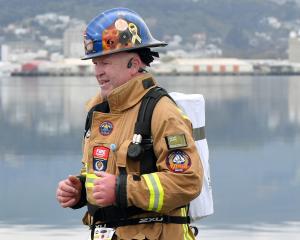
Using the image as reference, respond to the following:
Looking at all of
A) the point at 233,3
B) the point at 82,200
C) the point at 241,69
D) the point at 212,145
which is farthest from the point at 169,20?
the point at 82,200

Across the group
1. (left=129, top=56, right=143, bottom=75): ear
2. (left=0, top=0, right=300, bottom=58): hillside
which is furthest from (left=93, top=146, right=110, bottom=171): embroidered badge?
(left=0, top=0, right=300, bottom=58): hillside

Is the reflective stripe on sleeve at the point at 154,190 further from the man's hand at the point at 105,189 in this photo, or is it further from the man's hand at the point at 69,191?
the man's hand at the point at 69,191

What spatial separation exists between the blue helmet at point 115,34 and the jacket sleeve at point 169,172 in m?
0.21

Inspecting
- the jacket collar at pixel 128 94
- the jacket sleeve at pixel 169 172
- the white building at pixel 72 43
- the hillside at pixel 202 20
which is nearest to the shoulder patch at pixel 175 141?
the jacket sleeve at pixel 169 172

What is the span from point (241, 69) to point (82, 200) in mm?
113872

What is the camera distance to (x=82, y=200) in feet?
10.2

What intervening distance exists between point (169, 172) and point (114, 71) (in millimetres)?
335

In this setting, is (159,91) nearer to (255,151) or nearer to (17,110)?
(255,151)

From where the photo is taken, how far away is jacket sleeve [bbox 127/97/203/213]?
272 centimetres

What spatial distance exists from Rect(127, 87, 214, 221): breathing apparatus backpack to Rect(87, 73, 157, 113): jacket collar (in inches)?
0.8

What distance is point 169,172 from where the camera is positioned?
8.96 ft

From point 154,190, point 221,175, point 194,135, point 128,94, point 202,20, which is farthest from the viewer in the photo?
point 202,20

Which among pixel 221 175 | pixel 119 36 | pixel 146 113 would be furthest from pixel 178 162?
pixel 221 175

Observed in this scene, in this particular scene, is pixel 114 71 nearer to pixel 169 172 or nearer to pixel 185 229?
pixel 169 172
